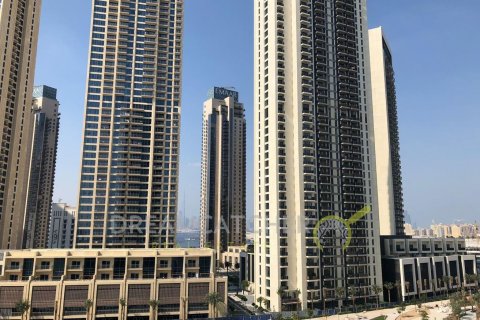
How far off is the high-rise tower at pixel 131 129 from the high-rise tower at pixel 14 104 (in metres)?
26.0

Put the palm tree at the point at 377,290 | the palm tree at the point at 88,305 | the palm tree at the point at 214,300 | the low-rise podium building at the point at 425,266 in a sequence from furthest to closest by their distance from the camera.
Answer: the low-rise podium building at the point at 425,266 < the palm tree at the point at 377,290 < the palm tree at the point at 214,300 < the palm tree at the point at 88,305

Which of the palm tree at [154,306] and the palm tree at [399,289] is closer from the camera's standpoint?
the palm tree at [154,306]

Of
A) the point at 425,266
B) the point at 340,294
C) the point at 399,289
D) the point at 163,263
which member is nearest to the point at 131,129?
the point at 163,263

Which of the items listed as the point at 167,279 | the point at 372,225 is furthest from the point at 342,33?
the point at 167,279

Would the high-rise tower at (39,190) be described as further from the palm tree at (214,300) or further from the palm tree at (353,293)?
the palm tree at (353,293)

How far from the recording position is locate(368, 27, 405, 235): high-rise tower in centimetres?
17541

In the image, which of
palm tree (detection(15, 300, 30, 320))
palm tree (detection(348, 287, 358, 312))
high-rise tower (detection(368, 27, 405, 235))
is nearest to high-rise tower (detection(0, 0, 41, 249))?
palm tree (detection(15, 300, 30, 320))

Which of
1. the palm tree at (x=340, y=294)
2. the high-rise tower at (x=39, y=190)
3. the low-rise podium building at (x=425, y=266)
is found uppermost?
the high-rise tower at (x=39, y=190)

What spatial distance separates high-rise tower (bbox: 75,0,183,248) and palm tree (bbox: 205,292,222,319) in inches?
1693

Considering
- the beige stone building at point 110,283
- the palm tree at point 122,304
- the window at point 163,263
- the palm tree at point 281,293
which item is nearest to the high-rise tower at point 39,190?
the beige stone building at point 110,283

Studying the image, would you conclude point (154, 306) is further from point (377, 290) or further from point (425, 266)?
point (425, 266)

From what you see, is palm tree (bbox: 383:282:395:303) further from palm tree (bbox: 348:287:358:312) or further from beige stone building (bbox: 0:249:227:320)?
beige stone building (bbox: 0:249:227:320)

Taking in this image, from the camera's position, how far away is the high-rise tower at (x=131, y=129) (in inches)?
5034

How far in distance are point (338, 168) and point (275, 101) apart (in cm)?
3044
